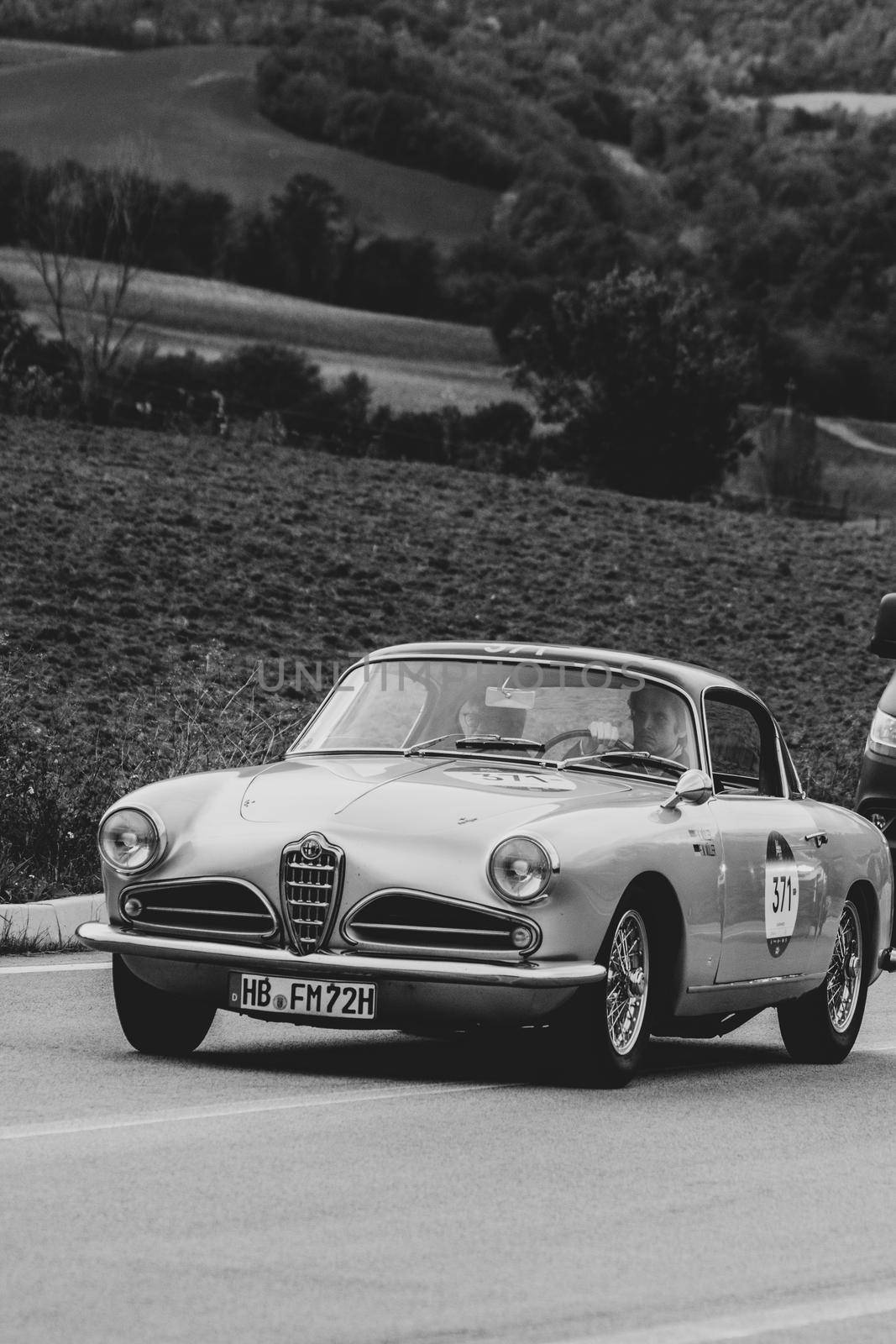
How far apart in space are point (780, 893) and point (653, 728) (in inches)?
32.4

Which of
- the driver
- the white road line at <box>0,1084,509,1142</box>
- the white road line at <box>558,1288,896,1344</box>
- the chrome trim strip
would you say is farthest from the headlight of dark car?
the white road line at <box>558,1288,896,1344</box>

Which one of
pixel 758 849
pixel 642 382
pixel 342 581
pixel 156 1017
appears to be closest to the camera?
pixel 156 1017

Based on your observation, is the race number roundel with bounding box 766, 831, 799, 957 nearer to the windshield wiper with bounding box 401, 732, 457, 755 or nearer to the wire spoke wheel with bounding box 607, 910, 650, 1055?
the wire spoke wheel with bounding box 607, 910, 650, 1055

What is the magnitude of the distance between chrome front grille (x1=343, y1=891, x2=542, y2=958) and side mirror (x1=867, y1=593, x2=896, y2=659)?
22.3 feet

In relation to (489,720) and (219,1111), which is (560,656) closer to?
(489,720)

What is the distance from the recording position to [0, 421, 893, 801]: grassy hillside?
3684 centimetres

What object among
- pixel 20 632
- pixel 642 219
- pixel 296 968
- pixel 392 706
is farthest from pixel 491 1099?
pixel 642 219

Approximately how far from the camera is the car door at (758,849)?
9.11 meters

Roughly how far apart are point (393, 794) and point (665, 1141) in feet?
5.34

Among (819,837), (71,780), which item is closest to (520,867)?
(819,837)

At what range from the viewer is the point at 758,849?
30.6 feet

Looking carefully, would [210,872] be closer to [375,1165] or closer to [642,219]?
[375,1165]

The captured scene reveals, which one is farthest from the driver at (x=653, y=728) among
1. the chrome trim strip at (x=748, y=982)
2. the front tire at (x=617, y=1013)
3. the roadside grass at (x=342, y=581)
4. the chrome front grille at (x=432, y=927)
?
the roadside grass at (x=342, y=581)

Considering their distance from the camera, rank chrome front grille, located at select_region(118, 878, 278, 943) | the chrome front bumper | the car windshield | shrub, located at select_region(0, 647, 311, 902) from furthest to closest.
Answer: shrub, located at select_region(0, 647, 311, 902)
the car windshield
chrome front grille, located at select_region(118, 878, 278, 943)
the chrome front bumper
